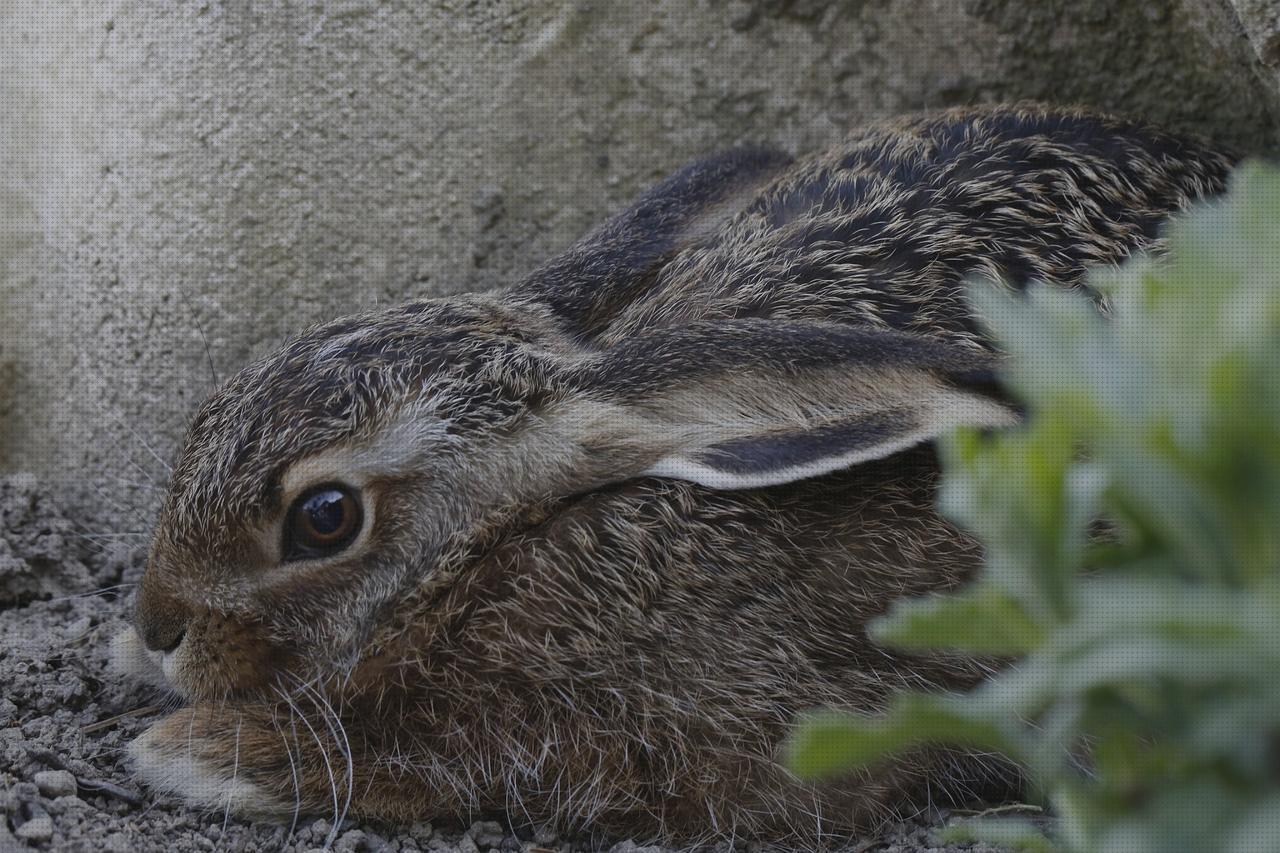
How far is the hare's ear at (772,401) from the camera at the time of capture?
258 centimetres

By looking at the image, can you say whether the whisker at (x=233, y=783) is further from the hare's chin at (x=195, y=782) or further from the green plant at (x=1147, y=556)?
the green plant at (x=1147, y=556)

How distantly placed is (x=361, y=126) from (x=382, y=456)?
4.80 feet

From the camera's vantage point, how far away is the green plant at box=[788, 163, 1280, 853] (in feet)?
4.24

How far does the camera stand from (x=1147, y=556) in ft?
4.83

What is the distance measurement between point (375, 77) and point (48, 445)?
1.64m

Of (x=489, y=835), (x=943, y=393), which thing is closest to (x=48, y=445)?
(x=489, y=835)

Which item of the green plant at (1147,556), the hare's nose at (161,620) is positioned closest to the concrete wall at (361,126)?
the hare's nose at (161,620)

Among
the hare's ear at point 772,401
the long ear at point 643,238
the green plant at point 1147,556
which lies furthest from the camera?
the long ear at point 643,238

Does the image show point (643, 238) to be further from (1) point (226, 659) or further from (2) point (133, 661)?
(2) point (133, 661)

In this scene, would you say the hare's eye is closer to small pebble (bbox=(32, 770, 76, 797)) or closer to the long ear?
small pebble (bbox=(32, 770, 76, 797))

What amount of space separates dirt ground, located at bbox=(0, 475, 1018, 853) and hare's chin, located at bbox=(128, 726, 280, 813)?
0.03m

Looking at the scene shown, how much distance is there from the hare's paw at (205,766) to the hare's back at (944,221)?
142 cm

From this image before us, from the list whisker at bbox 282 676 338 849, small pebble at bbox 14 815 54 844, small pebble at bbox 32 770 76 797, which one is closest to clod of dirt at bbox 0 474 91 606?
small pebble at bbox 32 770 76 797

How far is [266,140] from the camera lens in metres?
3.98
